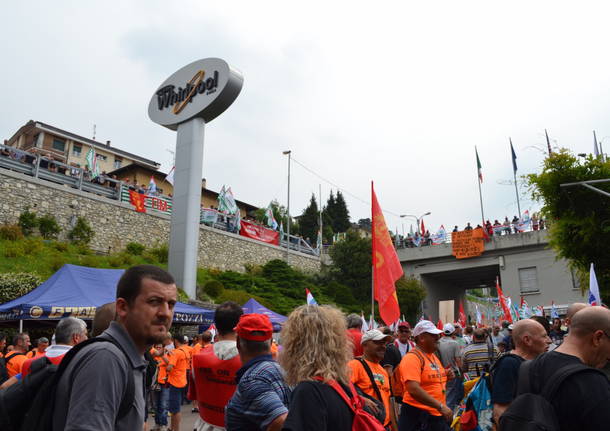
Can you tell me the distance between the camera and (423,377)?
16.8ft

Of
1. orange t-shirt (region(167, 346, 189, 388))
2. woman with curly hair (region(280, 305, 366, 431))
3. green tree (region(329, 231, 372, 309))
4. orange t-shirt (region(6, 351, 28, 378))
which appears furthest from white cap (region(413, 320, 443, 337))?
green tree (region(329, 231, 372, 309))

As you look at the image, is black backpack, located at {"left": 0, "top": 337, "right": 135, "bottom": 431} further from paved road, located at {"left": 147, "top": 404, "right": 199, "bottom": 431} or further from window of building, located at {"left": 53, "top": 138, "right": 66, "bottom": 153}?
window of building, located at {"left": 53, "top": 138, "right": 66, "bottom": 153}

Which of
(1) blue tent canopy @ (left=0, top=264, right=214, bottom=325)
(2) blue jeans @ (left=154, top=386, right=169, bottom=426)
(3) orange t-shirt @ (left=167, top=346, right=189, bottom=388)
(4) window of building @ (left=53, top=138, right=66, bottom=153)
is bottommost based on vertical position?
(2) blue jeans @ (left=154, top=386, right=169, bottom=426)

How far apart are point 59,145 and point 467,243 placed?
4996 cm

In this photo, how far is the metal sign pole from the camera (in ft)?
64.5

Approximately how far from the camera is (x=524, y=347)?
4293 millimetres

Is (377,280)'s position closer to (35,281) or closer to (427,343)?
(427,343)

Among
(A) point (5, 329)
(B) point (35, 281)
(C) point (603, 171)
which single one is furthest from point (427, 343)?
(C) point (603, 171)

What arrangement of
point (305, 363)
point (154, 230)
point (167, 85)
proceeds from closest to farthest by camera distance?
point (305, 363) < point (167, 85) < point (154, 230)

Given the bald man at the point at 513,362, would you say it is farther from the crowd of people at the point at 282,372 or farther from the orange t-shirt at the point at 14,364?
the orange t-shirt at the point at 14,364

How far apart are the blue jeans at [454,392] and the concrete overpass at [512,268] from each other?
90.7ft

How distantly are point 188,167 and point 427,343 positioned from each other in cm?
1657

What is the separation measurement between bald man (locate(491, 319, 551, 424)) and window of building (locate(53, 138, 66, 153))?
215 feet

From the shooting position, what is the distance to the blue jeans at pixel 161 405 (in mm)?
9898
